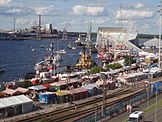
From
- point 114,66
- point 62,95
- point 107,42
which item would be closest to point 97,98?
point 62,95

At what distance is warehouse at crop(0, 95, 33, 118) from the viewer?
30.4 metres

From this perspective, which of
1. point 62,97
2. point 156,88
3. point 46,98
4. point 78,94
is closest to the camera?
point 46,98

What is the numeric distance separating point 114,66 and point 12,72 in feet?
71.9

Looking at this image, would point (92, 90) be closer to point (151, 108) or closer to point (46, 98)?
point (46, 98)

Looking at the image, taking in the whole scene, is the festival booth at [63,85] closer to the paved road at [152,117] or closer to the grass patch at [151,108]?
the grass patch at [151,108]

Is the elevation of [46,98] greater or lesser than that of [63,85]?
lesser

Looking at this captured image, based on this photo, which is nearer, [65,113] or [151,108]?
[65,113]

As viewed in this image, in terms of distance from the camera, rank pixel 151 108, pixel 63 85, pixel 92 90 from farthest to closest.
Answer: pixel 63 85, pixel 92 90, pixel 151 108

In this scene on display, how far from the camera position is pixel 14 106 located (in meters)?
31.1

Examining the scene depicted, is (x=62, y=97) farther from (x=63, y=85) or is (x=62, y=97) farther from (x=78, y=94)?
(x=63, y=85)

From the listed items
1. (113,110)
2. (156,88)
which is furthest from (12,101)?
(156,88)

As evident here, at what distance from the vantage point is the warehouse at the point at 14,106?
30.4m

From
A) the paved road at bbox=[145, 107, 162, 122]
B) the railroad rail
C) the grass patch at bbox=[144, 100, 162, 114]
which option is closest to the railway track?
the railroad rail

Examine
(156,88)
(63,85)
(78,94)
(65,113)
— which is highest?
(156,88)
